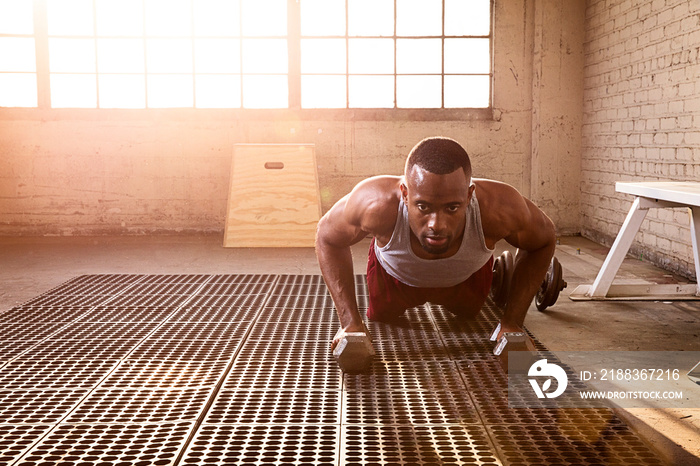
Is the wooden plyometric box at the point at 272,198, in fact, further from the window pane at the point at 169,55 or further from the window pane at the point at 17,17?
the window pane at the point at 17,17

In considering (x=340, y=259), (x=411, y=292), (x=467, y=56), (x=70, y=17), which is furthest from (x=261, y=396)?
(x=70, y=17)

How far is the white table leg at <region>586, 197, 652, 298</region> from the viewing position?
368 centimetres

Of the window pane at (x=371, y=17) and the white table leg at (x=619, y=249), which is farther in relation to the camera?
the window pane at (x=371, y=17)

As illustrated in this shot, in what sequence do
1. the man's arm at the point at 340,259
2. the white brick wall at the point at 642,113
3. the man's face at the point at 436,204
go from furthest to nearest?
the white brick wall at the point at 642,113
the man's arm at the point at 340,259
the man's face at the point at 436,204

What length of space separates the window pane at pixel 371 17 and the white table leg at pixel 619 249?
368cm

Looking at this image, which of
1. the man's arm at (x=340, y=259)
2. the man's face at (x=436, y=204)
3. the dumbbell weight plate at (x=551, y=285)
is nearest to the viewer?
the man's face at (x=436, y=204)

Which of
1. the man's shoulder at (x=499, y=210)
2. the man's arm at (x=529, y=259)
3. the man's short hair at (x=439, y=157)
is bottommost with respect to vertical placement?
the man's arm at (x=529, y=259)

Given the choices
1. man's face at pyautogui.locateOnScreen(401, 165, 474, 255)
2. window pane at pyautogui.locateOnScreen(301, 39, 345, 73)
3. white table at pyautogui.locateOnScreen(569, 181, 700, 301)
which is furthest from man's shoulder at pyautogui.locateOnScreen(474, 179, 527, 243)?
window pane at pyautogui.locateOnScreen(301, 39, 345, 73)

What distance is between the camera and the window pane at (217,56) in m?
6.65

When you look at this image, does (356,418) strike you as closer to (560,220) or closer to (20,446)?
(20,446)

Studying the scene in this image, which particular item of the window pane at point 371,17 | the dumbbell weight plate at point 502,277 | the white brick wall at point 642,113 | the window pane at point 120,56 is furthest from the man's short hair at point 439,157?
the window pane at point 120,56

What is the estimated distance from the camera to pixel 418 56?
669 centimetres

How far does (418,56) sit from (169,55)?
2.47 m

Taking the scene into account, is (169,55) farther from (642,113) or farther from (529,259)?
(529,259)
